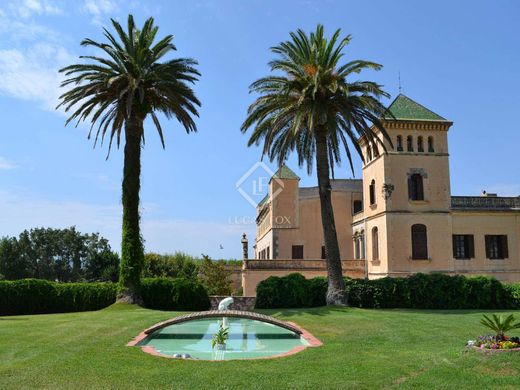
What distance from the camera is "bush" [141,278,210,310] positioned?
1030 inches

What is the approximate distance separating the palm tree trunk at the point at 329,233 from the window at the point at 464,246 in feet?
49.8

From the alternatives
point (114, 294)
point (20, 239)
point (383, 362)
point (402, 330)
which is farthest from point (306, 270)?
point (20, 239)

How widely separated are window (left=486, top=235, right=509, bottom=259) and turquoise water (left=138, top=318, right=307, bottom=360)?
24.0m

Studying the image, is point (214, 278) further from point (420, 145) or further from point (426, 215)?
point (420, 145)

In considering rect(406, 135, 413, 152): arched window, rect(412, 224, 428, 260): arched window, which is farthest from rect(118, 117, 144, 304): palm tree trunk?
rect(406, 135, 413, 152): arched window

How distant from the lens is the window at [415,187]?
3584cm

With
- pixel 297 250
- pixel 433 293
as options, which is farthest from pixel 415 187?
pixel 297 250

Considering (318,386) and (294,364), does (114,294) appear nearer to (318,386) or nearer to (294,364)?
(294,364)

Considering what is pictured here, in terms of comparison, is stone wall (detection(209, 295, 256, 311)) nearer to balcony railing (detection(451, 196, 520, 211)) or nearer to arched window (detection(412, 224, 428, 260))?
arched window (detection(412, 224, 428, 260))

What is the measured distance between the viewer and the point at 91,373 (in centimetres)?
984

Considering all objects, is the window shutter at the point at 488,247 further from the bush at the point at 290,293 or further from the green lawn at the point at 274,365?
the green lawn at the point at 274,365

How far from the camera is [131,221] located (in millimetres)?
25312

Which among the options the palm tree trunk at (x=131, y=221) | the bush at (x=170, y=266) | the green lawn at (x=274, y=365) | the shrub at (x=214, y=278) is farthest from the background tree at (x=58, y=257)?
the green lawn at (x=274, y=365)

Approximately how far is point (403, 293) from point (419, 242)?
35.1 ft
